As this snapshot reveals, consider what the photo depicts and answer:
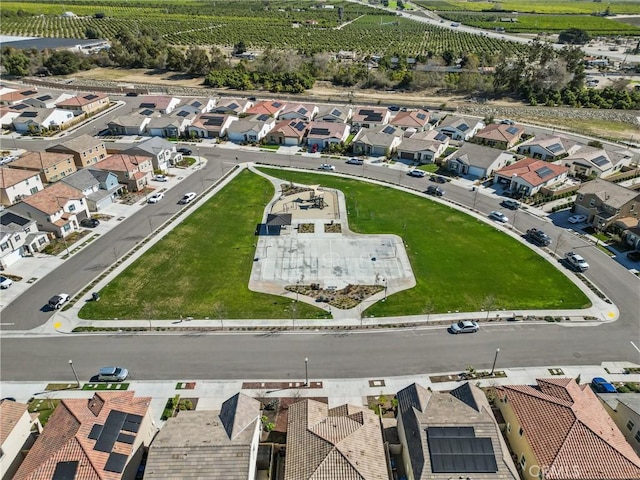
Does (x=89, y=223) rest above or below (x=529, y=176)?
below

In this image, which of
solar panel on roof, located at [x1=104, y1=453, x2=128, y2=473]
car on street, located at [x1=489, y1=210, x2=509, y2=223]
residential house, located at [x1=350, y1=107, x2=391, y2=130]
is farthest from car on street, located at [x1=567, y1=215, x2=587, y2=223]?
solar panel on roof, located at [x1=104, y1=453, x2=128, y2=473]

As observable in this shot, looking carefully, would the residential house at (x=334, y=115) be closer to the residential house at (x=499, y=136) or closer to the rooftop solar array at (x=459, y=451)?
the residential house at (x=499, y=136)

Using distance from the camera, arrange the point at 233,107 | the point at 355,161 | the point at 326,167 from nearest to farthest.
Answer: the point at 326,167 → the point at 355,161 → the point at 233,107

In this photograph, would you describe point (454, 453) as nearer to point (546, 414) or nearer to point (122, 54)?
point (546, 414)

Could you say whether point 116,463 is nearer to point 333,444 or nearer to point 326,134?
point 333,444

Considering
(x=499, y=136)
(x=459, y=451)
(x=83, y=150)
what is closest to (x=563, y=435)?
(x=459, y=451)

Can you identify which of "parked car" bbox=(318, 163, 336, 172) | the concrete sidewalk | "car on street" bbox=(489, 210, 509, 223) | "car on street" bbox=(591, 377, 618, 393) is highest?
"parked car" bbox=(318, 163, 336, 172)

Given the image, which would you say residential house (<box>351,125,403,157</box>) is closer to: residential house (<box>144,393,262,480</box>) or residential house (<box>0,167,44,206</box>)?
residential house (<box>0,167,44,206</box>)
